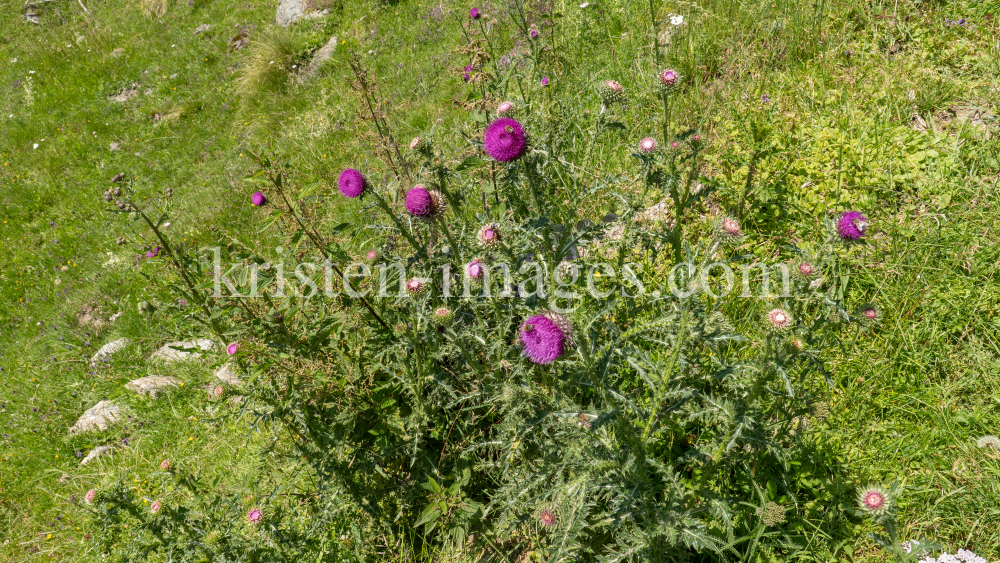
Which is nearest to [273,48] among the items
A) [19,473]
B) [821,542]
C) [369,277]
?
[19,473]

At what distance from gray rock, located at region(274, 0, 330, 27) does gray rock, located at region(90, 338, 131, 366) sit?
5475 millimetres

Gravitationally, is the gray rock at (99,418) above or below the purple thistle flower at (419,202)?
below

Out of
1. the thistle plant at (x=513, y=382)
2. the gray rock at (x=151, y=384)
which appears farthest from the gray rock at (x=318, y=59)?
the thistle plant at (x=513, y=382)

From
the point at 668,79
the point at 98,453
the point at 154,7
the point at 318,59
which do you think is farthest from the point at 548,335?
the point at 154,7

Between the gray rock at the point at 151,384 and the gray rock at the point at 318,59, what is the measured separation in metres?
4.49

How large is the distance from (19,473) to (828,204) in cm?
640

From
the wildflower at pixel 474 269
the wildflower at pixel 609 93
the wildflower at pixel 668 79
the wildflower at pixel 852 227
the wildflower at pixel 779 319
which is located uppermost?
the wildflower at pixel 609 93

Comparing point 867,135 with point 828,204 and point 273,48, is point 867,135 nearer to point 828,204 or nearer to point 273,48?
point 828,204

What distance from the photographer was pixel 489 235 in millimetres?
2195

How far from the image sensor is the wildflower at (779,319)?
185 centimetres

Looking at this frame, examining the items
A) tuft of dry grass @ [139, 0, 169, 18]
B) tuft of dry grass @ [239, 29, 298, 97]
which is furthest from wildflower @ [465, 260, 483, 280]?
tuft of dry grass @ [139, 0, 169, 18]

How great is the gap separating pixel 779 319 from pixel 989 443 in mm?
1336

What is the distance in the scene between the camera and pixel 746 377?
2.27m

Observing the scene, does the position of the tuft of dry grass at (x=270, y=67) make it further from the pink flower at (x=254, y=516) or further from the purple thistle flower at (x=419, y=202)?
the pink flower at (x=254, y=516)
